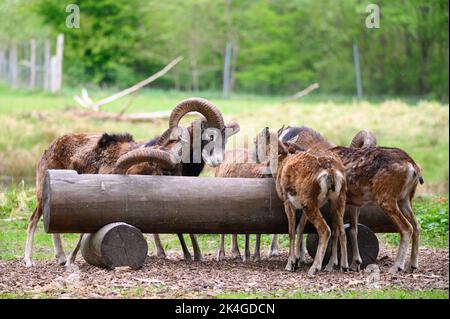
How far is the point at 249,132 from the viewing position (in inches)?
1305

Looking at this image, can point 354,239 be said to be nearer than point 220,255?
Yes

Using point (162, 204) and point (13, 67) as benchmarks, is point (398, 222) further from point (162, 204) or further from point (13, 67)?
point (13, 67)

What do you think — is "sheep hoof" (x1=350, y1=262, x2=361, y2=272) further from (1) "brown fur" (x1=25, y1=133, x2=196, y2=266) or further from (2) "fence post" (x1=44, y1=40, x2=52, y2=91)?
(2) "fence post" (x1=44, y1=40, x2=52, y2=91)

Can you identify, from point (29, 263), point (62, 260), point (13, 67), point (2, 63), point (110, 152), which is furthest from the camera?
point (2, 63)

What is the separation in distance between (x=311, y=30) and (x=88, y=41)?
15474 millimetres

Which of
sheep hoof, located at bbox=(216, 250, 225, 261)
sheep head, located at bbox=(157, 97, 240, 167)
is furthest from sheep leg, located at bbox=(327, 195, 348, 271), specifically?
sheep head, located at bbox=(157, 97, 240, 167)

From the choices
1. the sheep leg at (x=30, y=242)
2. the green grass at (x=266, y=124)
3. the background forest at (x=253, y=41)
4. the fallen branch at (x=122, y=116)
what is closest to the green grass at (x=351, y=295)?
the sheep leg at (x=30, y=242)

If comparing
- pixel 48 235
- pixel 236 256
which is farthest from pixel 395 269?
pixel 48 235

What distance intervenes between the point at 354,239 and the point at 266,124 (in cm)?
2166

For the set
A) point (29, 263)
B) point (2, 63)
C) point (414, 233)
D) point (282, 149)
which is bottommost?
point (29, 263)

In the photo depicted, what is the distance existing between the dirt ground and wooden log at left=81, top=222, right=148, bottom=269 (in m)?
0.15

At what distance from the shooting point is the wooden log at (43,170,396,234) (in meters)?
13.0

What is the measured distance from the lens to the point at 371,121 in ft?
120

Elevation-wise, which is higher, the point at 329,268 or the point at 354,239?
the point at 354,239
